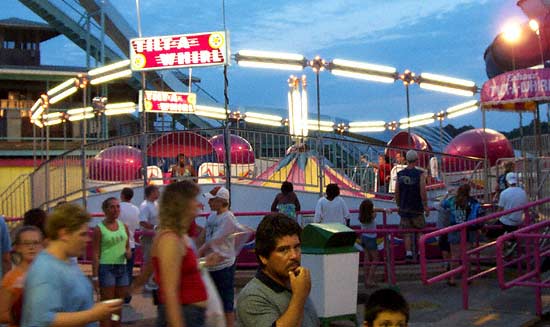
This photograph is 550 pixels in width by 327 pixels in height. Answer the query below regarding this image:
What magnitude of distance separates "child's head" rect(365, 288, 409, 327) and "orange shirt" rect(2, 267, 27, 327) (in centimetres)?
221

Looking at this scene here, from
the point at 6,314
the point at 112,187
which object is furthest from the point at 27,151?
the point at 6,314

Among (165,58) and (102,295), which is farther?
(165,58)

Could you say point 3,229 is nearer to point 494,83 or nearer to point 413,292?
point 413,292

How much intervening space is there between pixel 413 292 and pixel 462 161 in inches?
331

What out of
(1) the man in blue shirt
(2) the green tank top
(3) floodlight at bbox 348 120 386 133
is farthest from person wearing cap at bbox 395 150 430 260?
(3) floodlight at bbox 348 120 386 133

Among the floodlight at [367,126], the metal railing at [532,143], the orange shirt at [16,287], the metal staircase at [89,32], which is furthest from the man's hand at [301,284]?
the metal staircase at [89,32]

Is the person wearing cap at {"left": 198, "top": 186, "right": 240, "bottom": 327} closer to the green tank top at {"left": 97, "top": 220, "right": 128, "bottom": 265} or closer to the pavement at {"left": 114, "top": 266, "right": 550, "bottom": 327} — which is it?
the green tank top at {"left": 97, "top": 220, "right": 128, "bottom": 265}

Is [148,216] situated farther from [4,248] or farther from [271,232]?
[271,232]

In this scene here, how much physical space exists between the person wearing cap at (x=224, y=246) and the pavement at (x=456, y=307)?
1.81 metres

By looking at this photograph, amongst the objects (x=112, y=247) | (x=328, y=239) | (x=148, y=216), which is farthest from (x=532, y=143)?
(x=112, y=247)

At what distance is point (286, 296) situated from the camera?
3600 mm

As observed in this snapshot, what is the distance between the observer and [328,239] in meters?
8.47

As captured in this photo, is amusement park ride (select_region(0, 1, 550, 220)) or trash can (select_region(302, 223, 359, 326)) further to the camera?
amusement park ride (select_region(0, 1, 550, 220))

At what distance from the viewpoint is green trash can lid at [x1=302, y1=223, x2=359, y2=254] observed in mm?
8469
